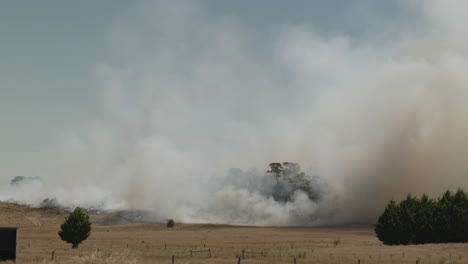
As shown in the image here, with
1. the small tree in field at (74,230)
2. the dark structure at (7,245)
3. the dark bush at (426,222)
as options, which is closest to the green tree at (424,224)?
the dark bush at (426,222)

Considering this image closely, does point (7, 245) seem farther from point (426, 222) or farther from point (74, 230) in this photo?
point (426, 222)

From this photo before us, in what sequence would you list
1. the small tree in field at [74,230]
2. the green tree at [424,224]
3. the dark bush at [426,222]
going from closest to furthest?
1. the small tree in field at [74,230]
2. the dark bush at [426,222]
3. the green tree at [424,224]

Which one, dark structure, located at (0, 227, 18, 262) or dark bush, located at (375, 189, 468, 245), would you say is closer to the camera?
dark structure, located at (0, 227, 18, 262)

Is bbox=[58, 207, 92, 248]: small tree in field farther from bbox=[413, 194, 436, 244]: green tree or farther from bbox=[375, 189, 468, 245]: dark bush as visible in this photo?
bbox=[413, 194, 436, 244]: green tree

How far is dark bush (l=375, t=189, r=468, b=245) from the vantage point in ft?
266

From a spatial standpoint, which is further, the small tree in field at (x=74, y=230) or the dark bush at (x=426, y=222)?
the dark bush at (x=426, y=222)

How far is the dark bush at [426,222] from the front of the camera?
8094cm

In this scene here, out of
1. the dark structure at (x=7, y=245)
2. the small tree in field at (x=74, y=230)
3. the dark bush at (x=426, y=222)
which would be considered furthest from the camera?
the dark bush at (x=426, y=222)

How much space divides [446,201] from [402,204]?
20.9 feet

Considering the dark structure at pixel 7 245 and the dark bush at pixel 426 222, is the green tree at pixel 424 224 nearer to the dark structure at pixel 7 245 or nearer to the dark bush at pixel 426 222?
the dark bush at pixel 426 222

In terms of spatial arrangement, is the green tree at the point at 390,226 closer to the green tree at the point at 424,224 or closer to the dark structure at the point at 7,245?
the green tree at the point at 424,224

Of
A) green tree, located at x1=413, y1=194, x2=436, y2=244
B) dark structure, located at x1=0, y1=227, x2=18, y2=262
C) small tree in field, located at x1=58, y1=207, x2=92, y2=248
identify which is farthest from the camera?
green tree, located at x1=413, y1=194, x2=436, y2=244

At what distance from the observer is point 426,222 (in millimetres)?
82688

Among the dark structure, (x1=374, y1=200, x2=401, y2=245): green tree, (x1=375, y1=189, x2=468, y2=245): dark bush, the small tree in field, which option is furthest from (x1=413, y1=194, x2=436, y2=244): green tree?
the dark structure
